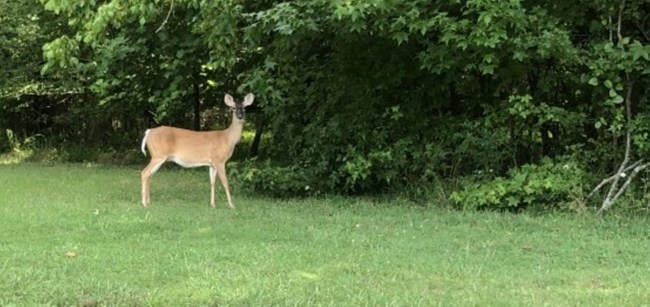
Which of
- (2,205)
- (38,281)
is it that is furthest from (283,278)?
(2,205)

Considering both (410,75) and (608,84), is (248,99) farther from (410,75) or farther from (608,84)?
(608,84)

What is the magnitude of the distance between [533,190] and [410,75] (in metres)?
2.50

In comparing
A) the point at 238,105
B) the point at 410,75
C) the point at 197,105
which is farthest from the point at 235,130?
the point at 197,105

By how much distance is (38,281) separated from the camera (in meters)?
5.46

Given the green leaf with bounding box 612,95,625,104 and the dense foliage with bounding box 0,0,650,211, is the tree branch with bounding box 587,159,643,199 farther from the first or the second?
the green leaf with bounding box 612,95,625,104

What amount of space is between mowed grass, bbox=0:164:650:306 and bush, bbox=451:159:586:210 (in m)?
0.34

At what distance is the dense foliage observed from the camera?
28.3ft

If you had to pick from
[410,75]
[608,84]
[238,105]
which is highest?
[608,84]

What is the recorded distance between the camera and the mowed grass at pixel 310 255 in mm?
5195

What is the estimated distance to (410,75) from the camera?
35.1ft

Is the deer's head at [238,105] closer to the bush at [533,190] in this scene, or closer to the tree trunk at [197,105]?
the bush at [533,190]

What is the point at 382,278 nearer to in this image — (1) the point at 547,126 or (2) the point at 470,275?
(2) the point at 470,275

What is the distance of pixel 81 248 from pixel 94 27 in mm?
2748

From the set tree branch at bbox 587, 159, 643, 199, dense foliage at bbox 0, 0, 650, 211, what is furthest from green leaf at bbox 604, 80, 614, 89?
tree branch at bbox 587, 159, 643, 199
